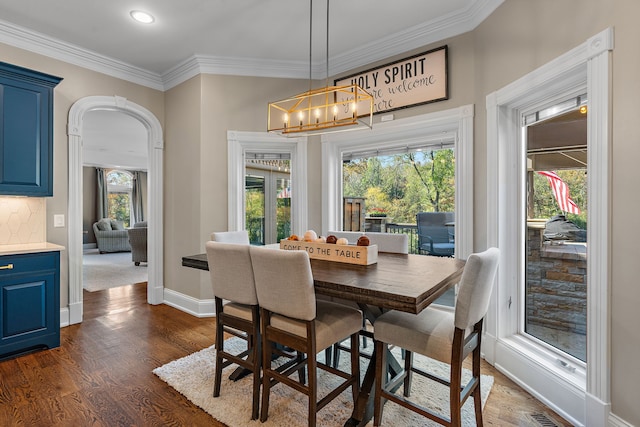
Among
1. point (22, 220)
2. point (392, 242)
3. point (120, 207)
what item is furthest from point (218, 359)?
point (120, 207)

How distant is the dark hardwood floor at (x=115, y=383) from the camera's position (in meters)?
1.97

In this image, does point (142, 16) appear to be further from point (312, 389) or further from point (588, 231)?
point (588, 231)

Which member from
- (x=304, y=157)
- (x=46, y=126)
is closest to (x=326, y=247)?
(x=304, y=157)

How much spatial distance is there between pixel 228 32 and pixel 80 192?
228cm

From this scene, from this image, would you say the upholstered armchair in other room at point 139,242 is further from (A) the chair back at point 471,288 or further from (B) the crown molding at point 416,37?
(A) the chair back at point 471,288

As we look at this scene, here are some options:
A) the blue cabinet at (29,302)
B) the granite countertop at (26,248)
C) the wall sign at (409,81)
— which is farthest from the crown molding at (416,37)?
the blue cabinet at (29,302)

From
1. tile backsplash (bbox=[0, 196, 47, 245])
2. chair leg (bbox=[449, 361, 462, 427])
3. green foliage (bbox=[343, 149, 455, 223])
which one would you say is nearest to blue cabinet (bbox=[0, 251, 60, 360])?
tile backsplash (bbox=[0, 196, 47, 245])

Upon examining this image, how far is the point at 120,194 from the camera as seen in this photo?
34.6ft

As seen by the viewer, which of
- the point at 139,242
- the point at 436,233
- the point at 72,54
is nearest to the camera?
the point at 436,233

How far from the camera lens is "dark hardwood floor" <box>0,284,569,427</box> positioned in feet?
6.45

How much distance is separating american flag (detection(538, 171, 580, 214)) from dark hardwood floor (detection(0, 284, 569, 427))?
1248 mm

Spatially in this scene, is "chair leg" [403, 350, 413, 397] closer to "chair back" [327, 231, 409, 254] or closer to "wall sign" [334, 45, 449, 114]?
"chair back" [327, 231, 409, 254]

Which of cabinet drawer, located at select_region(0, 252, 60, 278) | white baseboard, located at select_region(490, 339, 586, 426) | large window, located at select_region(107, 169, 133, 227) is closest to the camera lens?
white baseboard, located at select_region(490, 339, 586, 426)

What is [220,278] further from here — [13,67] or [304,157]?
[13,67]
